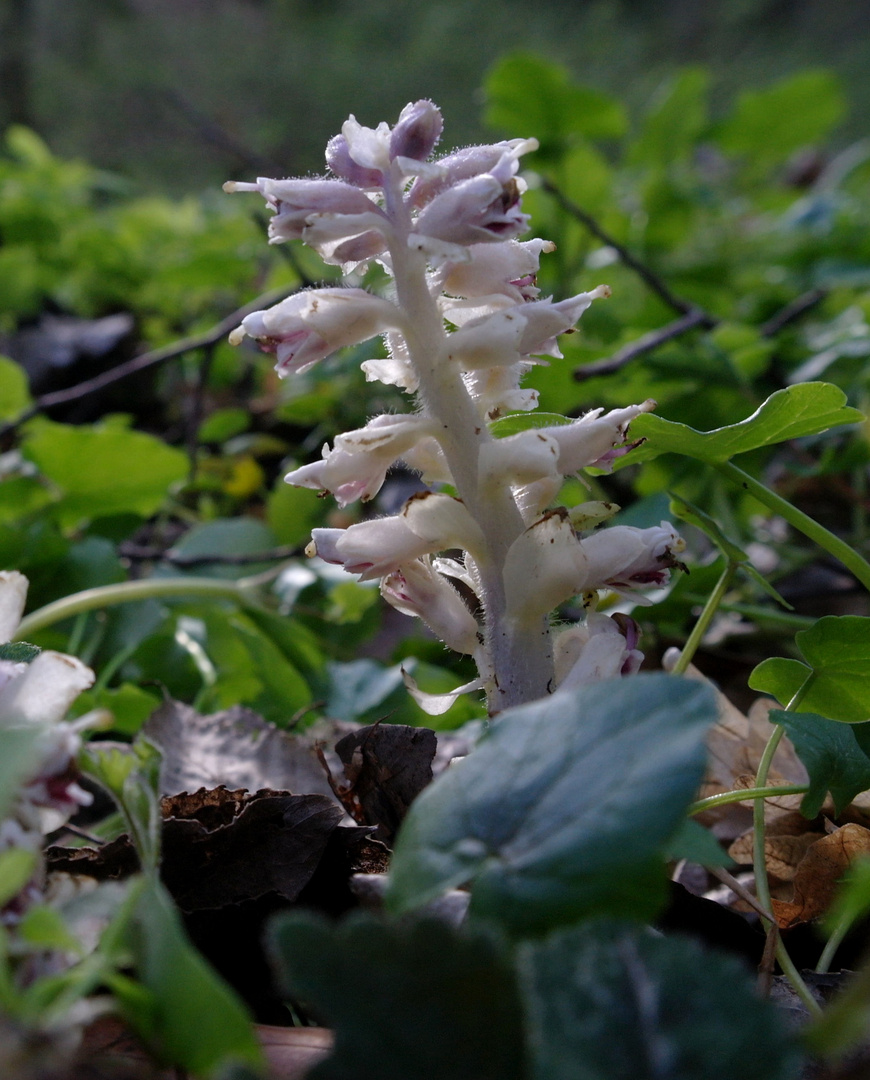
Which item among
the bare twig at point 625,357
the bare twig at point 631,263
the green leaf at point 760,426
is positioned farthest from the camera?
the bare twig at point 631,263

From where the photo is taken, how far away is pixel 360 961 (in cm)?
31

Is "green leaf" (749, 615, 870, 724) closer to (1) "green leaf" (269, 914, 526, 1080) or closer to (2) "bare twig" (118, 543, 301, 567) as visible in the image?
(1) "green leaf" (269, 914, 526, 1080)

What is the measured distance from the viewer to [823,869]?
0.60 meters

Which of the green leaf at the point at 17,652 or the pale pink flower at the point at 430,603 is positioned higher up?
the green leaf at the point at 17,652

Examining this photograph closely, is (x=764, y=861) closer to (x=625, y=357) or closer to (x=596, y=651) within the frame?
(x=596, y=651)

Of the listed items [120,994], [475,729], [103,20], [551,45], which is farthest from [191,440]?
[103,20]

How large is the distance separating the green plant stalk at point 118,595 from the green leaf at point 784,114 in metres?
2.35

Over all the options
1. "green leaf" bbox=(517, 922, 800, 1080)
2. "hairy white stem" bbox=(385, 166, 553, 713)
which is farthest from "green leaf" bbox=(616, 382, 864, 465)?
"green leaf" bbox=(517, 922, 800, 1080)

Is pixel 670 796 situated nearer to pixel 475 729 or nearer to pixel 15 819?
pixel 15 819

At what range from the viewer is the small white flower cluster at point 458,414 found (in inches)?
21.0

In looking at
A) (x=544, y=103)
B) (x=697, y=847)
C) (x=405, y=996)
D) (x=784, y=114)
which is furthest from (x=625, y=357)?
(x=784, y=114)

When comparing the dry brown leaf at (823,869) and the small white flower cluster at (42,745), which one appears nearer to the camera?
the small white flower cluster at (42,745)

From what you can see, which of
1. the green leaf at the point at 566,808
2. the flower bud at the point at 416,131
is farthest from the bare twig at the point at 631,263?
the green leaf at the point at 566,808

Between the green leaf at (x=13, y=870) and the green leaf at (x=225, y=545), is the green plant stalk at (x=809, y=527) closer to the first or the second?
the green leaf at (x=13, y=870)
